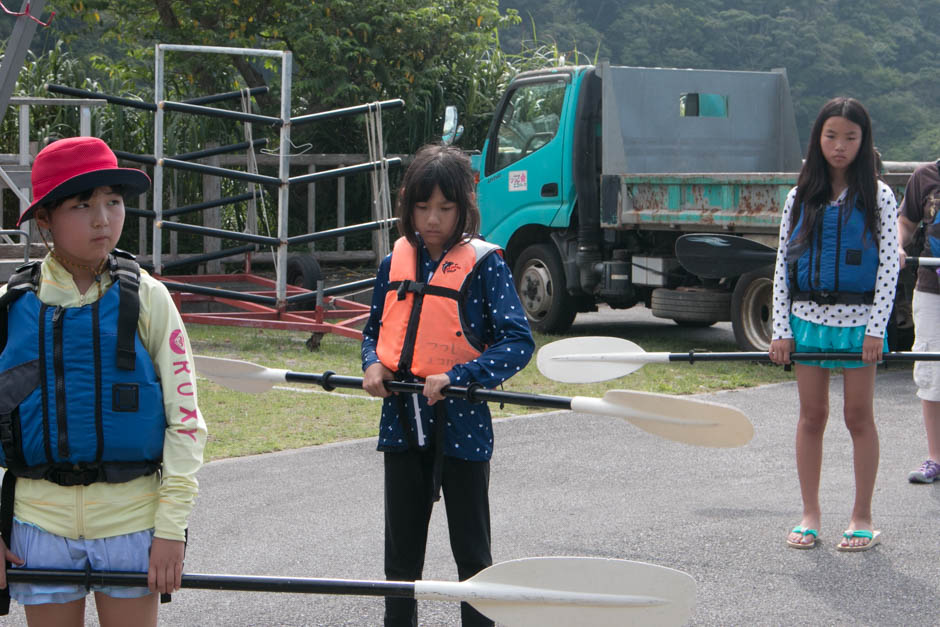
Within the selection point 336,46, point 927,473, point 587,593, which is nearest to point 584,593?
point 587,593

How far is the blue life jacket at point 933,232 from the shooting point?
19.0 ft

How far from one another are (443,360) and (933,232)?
341 centimetres

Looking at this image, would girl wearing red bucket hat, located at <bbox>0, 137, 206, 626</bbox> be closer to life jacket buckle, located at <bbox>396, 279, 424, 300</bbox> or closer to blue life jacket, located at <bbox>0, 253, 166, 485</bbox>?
blue life jacket, located at <bbox>0, 253, 166, 485</bbox>

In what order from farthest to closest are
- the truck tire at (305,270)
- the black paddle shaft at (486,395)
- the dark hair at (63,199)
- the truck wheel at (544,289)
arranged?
the truck tire at (305,270)
the truck wheel at (544,289)
the black paddle shaft at (486,395)
the dark hair at (63,199)

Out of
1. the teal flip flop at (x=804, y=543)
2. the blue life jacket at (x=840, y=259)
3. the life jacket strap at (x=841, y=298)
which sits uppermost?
the blue life jacket at (x=840, y=259)

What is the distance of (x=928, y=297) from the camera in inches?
230

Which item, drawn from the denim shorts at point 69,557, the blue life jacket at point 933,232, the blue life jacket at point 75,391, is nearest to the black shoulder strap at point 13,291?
the blue life jacket at point 75,391

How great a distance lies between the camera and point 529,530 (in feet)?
16.8

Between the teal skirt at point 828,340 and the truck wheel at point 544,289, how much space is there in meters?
6.62

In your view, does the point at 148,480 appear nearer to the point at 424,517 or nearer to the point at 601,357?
the point at 424,517

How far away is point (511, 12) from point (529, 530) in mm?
13624

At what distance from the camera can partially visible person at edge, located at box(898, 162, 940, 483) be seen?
19.0 feet

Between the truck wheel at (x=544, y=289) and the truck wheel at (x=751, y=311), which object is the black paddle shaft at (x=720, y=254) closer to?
the truck wheel at (x=751, y=311)

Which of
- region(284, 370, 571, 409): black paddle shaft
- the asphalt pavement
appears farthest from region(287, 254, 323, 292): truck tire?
region(284, 370, 571, 409): black paddle shaft
